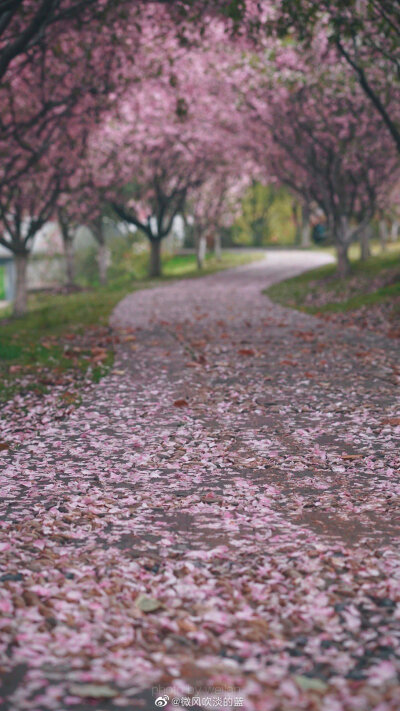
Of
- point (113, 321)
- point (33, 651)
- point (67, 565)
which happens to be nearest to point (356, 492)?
point (67, 565)

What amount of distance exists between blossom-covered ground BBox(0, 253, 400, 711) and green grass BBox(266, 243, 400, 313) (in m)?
12.1

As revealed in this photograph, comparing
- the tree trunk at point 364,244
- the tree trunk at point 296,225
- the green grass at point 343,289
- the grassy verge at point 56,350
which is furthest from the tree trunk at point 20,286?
the tree trunk at point 296,225

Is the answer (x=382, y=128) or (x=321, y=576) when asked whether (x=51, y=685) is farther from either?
(x=382, y=128)

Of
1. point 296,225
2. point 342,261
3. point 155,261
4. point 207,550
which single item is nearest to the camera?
point 207,550

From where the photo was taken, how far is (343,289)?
27266mm

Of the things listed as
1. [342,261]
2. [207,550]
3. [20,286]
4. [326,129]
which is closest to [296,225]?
[342,261]

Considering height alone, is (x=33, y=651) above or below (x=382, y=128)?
below

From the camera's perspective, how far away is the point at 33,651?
13.2 ft

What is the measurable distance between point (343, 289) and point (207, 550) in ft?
74.8

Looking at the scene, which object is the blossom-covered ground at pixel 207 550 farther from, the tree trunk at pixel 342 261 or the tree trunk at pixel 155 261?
the tree trunk at pixel 155 261

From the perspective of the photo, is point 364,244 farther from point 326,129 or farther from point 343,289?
point 343,289

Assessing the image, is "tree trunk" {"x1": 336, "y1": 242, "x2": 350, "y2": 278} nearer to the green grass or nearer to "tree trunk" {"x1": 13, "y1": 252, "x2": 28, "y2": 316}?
the green grass

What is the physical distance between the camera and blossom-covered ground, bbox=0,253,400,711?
3.81 metres

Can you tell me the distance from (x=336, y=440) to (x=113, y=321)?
42.9ft
